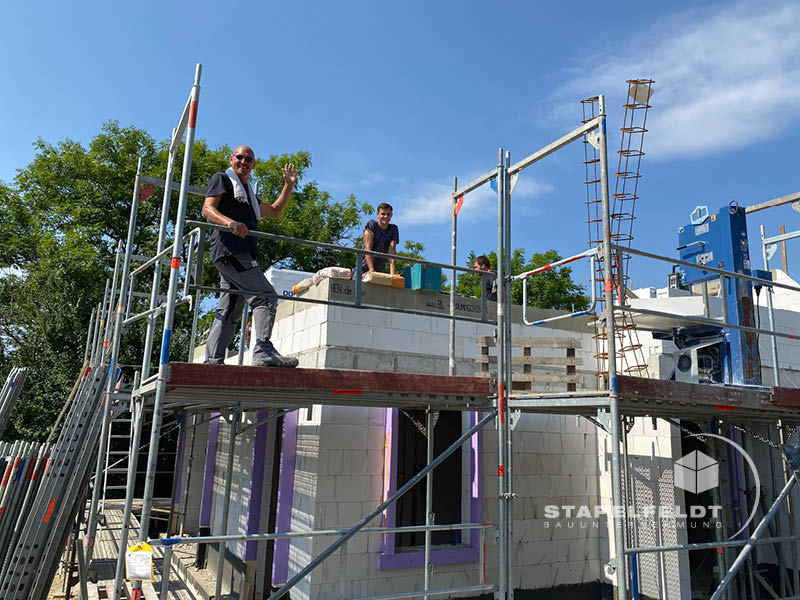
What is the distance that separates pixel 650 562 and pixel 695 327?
3.00 m

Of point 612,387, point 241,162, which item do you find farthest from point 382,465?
point 241,162

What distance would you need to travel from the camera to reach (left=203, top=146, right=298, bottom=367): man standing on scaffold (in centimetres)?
498

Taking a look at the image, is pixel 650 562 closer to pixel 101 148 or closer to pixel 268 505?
pixel 268 505

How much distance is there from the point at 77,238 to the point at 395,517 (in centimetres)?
1783

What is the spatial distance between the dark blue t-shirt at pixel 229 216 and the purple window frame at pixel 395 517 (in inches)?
122

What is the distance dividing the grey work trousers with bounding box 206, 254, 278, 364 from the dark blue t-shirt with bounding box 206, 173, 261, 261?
0.07 metres

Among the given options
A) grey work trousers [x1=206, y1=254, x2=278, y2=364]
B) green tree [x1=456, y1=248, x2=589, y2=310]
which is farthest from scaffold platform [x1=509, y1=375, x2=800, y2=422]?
green tree [x1=456, y1=248, x2=589, y2=310]

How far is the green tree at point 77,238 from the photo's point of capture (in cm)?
1731

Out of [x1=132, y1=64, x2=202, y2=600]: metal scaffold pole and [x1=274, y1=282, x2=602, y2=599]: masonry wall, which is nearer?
[x1=132, y1=64, x2=202, y2=600]: metal scaffold pole

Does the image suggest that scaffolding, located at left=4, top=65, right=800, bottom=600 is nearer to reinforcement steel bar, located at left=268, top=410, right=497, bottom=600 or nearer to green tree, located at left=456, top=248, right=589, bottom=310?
reinforcement steel bar, located at left=268, top=410, right=497, bottom=600

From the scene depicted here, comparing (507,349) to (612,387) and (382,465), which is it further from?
(382,465)

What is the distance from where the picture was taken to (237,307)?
519 centimetres

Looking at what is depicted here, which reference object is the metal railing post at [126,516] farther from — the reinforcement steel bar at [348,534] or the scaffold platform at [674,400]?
the scaffold platform at [674,400]

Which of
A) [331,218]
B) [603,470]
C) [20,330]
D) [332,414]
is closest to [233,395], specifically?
[332,414]
